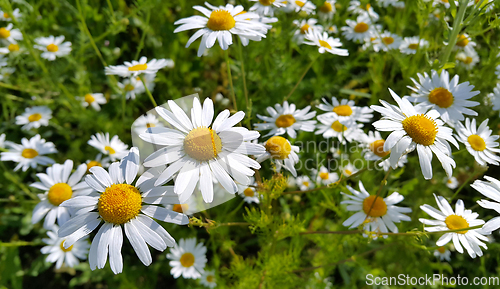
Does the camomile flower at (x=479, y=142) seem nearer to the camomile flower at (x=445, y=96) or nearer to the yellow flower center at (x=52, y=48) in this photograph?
the camomile flower at (x=445, y=96)

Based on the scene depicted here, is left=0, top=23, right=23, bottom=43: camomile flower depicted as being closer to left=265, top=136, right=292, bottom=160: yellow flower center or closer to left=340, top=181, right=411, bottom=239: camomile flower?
left=265, top=136, right=292, bottom=160: yellow flower center

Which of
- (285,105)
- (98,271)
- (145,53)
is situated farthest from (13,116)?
(285,105)

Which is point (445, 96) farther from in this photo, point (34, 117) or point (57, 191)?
point (34, 117)

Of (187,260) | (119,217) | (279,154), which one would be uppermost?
(119,217)

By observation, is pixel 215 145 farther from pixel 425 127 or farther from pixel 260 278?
pixel 260 278

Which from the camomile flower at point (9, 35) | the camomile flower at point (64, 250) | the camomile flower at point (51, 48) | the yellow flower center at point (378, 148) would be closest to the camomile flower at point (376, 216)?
the yellow flower center at point (378, 148)

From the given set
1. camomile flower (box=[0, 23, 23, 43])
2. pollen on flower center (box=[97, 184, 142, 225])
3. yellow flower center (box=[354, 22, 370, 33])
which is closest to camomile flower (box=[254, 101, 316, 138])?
pollen on flower center (box=[97, 184, 142, 225])

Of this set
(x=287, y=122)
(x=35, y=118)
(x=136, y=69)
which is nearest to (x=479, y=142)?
(x=287, y=122)
